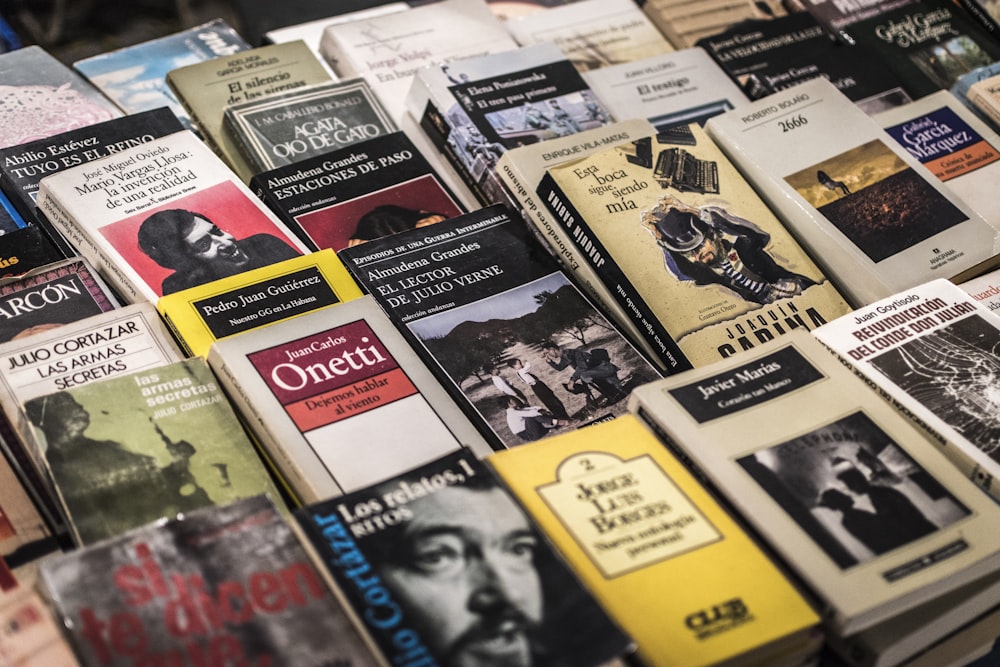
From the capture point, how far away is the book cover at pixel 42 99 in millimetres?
1848

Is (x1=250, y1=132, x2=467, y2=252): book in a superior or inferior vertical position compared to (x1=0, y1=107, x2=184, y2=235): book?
inferior

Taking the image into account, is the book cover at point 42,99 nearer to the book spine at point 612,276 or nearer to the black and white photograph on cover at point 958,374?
the book spine at point 612,276

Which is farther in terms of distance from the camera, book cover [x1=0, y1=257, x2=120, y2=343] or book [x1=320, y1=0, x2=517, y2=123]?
book [x1=320, y1=0, x2=517, y2=123]

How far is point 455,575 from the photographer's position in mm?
1014

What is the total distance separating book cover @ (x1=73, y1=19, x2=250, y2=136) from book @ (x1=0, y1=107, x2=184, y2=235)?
12 centimetres

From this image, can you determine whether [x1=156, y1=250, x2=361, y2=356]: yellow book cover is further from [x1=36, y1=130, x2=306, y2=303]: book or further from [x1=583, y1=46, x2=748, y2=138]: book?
[x1=583, y1=46, x2=748, y2=138]: book

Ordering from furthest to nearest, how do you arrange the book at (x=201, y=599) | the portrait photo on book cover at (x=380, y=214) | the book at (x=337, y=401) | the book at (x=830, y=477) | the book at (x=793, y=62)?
the book at (x=793, y=62)
the portrait photo on book cover at (x=380, y=214)
the book at (x=337, y=401)
the book at (x=830, y=477)
the book at (x=201, y=599)

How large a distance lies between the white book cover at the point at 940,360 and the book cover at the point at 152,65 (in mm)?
1204

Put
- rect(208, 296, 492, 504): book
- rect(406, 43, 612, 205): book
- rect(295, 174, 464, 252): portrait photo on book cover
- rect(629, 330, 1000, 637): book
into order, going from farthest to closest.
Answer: rect(406, 43, 612, 205): book, rect(295, 174, 464, 252): portrait photo on book cover, rect(208, 296, 492, 504): book, rect(629, 330, 1000, 637): book

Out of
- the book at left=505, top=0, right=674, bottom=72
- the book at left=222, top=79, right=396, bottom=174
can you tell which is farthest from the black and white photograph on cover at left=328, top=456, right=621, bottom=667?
the book at left=505, top=0, right=674, bottom=72

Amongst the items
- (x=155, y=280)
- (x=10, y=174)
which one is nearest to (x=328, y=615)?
(x=155, y=280)

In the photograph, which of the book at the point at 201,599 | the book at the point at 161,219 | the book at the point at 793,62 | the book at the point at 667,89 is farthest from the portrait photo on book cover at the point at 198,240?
the book at the point at 793,62

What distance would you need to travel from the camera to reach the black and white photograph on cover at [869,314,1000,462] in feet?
4.29

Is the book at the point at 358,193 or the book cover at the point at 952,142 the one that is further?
the book cover at the point at 952,142
